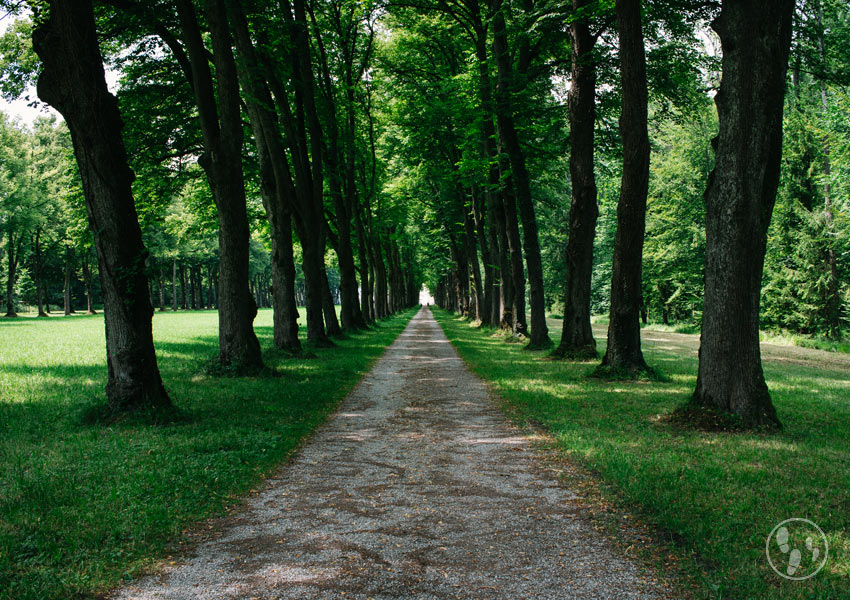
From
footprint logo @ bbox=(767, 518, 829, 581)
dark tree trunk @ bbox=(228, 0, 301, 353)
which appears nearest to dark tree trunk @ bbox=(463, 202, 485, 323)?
dark tree trunk @ bbox=(228, 0, 301, 353)

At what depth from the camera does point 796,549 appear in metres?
3.89

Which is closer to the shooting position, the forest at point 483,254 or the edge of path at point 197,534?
the edge of path at point 197,534

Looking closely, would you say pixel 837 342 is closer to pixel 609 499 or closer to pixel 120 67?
pixel 609 499

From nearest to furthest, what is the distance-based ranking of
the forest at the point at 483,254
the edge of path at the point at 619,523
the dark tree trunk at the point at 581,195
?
the edge of path at the point at 619,523 → the forest at the point at 483,254 → the dark tree trunk at the point at 581,195

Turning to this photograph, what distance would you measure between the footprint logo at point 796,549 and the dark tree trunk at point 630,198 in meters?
7.89

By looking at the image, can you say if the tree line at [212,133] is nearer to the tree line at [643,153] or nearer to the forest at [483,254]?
the forest at [483,254]

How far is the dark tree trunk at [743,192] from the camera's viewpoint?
745cm

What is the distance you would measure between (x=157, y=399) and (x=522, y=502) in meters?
5.80

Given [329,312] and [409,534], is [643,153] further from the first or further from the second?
[329,312]

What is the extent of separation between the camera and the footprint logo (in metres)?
3.62

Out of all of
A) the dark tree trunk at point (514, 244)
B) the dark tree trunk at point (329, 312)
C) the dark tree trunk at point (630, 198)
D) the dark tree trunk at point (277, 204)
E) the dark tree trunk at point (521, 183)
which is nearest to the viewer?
the dark tree trunk at point (630, 198)

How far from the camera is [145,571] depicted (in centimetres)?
381

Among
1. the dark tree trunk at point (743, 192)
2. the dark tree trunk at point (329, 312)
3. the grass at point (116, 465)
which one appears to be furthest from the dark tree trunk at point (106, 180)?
the dark tree trunk at point (329, 312)

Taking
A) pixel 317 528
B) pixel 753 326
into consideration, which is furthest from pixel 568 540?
pixel 753 326
